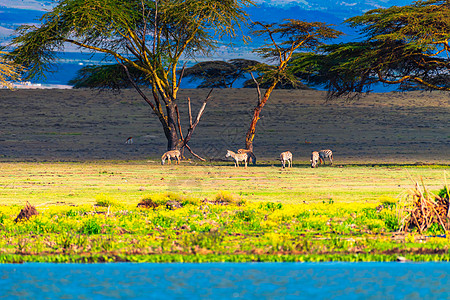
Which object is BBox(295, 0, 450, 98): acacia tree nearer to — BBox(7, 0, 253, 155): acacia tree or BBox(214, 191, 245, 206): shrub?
BBox(7, 0, 253, 155): acacia tree

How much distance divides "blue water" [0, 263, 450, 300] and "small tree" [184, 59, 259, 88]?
28.0 metres

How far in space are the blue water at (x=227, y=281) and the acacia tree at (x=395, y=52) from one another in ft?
67.3

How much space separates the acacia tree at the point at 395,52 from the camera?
30016 millimetres

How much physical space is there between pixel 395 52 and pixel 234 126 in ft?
68.5

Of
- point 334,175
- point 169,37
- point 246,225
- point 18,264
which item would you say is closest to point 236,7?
point 169,37

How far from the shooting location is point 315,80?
3697 centimetres

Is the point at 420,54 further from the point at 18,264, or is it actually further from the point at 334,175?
the point at 18,264

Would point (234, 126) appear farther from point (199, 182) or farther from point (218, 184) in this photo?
point (218, 184)

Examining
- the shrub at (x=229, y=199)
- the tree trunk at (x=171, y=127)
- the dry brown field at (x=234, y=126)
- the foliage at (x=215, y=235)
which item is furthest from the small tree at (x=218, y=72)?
the foliage at (x=215, y=235)

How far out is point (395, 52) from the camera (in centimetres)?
3086

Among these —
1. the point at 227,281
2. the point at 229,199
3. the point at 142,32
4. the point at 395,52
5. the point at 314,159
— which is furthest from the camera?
the point at 142,32

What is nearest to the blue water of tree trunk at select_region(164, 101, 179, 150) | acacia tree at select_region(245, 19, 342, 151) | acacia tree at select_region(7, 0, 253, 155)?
acacia tree at select_region(7, 0, 253, 155)

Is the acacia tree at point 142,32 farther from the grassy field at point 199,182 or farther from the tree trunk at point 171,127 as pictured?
the grassy field at point 199,182

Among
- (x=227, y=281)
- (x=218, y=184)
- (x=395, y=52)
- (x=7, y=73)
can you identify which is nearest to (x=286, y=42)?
(x=395, y=52)
